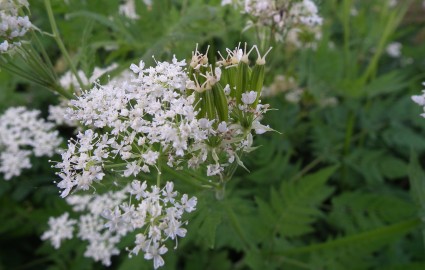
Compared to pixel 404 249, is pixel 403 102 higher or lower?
higher

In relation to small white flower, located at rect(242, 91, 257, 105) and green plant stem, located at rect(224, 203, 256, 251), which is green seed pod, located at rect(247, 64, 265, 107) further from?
green plant stem, located at rect(224, 203, 256, 251)

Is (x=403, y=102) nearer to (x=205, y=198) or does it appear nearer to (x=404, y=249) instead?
(x=404, y=249)

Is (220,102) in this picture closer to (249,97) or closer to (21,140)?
(249,97)

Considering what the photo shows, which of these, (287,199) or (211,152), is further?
(287,199)

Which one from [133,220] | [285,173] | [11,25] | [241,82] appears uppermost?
[11,25]

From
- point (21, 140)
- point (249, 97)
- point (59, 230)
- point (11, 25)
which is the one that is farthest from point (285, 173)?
point (11, 25)

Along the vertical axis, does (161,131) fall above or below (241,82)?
below

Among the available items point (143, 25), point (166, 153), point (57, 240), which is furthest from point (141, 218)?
point (143, 25)

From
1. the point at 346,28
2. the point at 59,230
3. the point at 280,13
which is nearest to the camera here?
the point at 280,13
